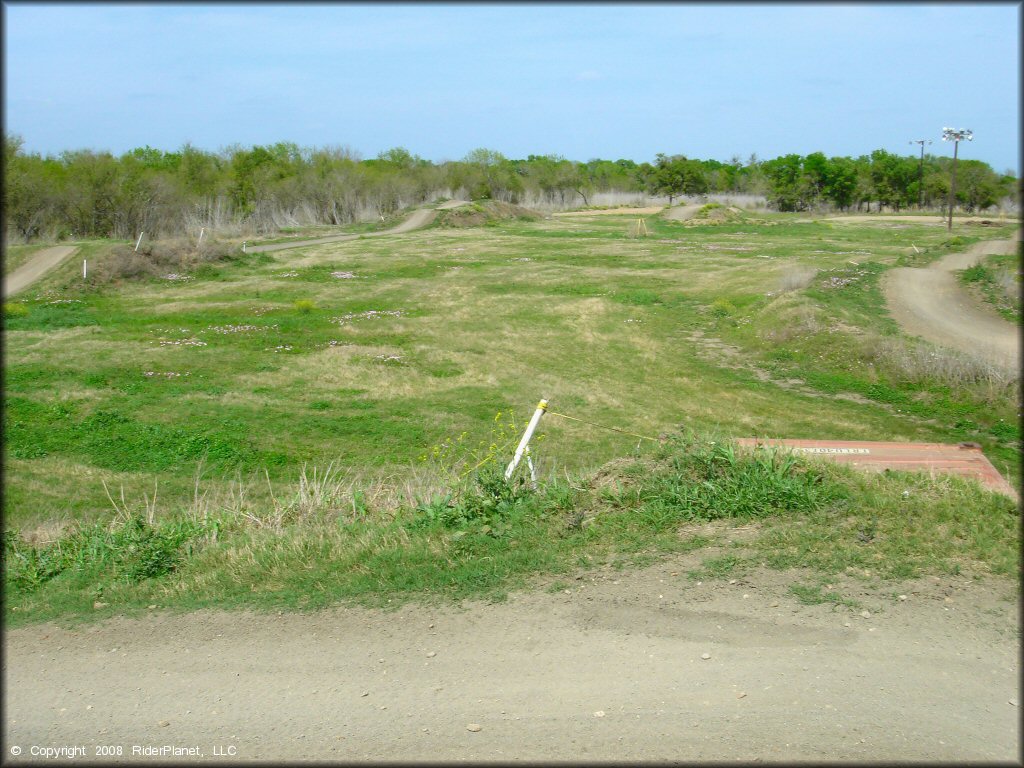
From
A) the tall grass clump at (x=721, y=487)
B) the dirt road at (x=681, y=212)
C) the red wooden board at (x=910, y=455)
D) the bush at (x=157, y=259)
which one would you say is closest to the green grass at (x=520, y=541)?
the tall grass clump at (x=721, y=487)

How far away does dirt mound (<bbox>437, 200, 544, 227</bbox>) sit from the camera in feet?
168

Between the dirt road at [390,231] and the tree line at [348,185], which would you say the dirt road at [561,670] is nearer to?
the tree line at [348,185]

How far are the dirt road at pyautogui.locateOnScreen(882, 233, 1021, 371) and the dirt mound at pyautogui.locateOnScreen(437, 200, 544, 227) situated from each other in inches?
1205

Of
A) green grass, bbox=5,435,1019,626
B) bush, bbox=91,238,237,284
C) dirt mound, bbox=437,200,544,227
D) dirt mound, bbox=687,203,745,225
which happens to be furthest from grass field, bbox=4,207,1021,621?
dirt mound, bbox=437,200,544,227

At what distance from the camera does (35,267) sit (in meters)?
26.3

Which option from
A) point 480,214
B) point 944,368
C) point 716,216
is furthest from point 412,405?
point 716,216

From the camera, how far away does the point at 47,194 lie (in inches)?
1339

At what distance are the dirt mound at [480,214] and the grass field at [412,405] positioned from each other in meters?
20.6

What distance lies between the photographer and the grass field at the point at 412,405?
17.8 feet

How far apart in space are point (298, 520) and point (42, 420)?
8701mm

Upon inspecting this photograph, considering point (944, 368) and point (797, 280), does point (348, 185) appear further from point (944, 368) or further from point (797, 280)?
point (944, 368)

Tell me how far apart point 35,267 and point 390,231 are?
2479cm

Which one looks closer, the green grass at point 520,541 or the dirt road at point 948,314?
the green grass at point 520,541

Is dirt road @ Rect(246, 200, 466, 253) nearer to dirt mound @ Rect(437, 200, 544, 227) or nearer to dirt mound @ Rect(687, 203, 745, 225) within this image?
dirt mound @ Rect(437, 200, 544, 227)
